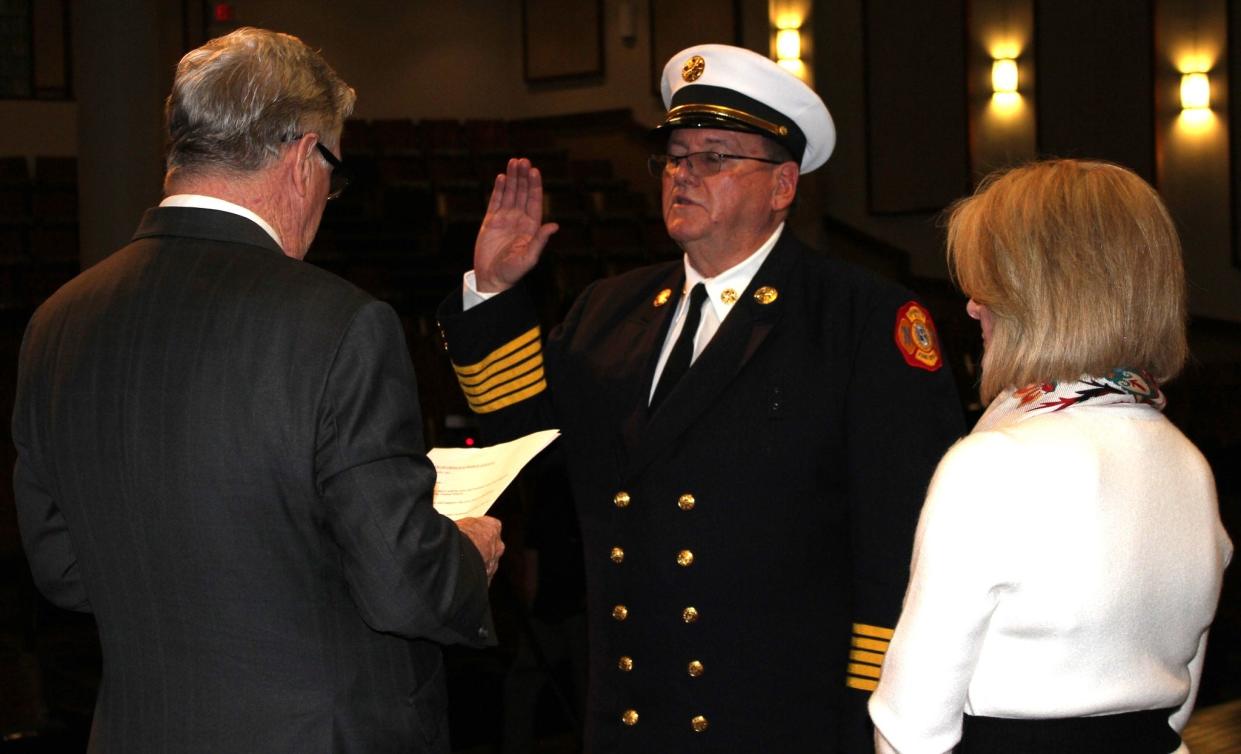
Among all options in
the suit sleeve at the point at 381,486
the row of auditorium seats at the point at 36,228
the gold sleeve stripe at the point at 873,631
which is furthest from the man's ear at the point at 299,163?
the row of auditorium seats at the point at 36,228

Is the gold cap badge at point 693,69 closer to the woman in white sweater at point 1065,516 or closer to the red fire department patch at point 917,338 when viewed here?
the red fire department patch at point 917,338

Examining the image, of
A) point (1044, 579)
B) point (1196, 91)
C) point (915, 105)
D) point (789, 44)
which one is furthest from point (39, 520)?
point (789, 44)

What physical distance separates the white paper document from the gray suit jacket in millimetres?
188

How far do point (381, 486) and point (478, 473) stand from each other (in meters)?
0.38

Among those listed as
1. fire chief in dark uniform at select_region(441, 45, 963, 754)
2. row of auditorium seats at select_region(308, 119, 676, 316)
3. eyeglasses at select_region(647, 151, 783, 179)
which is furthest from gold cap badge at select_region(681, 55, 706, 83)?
row of auditorium seats at select_region(308, 119, 676, 316)

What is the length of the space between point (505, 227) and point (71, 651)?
3.39 m

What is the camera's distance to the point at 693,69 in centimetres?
217

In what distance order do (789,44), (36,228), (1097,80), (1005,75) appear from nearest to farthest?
1. (1097,80)
2. (36,228)
3. (1005,75)
4. (789,44)

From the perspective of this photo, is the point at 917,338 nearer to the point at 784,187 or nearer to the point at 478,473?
the point at 784,187

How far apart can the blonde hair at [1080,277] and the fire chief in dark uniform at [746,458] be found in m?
0.42

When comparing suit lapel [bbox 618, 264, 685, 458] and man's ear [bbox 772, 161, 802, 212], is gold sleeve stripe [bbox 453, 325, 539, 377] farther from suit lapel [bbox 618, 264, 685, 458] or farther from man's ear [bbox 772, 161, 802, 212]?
man's ear [bbox 772, 161, 802, 212]

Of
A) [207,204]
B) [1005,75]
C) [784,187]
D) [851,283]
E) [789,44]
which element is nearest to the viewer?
[207,204]

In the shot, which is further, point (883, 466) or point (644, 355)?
point (644, 355)

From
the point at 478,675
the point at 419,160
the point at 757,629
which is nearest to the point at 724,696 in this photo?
the point at 757,629
